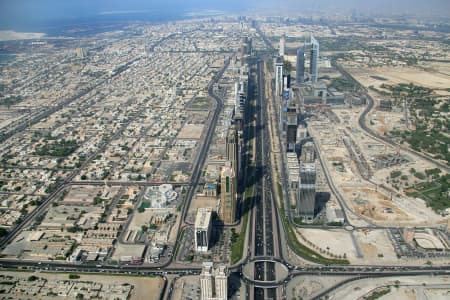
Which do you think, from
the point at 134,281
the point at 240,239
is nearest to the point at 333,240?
the point at 240,239

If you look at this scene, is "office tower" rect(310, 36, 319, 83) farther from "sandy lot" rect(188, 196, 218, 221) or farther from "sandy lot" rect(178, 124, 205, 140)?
"sandy lot" rect(188, 196, 218, 221)

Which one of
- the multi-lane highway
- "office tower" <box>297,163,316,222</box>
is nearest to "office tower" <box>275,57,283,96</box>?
the multi-lane highway

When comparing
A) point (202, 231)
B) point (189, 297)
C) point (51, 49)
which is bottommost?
point (189, 297)

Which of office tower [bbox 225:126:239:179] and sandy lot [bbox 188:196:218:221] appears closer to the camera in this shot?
office tower [bbox 225:126:239:179]

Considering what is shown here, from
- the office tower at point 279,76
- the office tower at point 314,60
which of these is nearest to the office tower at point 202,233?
the office tower at point 279,76

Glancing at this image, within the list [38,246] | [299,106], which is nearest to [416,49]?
[299,106]

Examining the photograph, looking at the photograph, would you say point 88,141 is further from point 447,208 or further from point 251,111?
point 447,208
